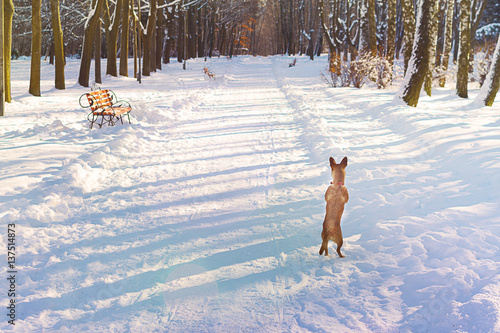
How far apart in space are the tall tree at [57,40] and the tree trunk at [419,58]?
1343 cm

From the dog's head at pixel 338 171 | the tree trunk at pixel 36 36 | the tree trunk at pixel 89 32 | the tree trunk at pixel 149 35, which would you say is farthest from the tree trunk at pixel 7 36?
the dog's head at pixel 338 171

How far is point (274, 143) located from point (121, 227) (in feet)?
16.3

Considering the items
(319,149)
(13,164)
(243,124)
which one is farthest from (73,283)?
(243,124)

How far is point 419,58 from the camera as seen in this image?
13383mm

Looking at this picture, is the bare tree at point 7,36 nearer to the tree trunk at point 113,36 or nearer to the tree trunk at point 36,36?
the tree trunk at point 36,36

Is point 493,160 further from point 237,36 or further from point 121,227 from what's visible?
point 237,36

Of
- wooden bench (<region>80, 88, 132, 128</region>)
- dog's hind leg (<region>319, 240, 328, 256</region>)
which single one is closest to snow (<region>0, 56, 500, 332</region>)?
dog's hind leg (<region>319, 240, 328, 256</region>)

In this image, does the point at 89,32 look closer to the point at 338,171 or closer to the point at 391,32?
the point at 391,32

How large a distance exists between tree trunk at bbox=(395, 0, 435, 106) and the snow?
3.51m

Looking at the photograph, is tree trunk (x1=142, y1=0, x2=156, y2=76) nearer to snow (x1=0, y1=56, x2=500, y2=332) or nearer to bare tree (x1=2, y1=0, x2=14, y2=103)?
bare tree (x1=2, y1=0, x2=14, y2=103)

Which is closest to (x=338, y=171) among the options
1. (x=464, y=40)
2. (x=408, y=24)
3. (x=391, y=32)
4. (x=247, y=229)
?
(x=247, y=229)

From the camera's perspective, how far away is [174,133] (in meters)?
10.2

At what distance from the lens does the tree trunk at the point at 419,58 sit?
13.2 metres

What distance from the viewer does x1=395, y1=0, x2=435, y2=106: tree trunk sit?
1322 cm
